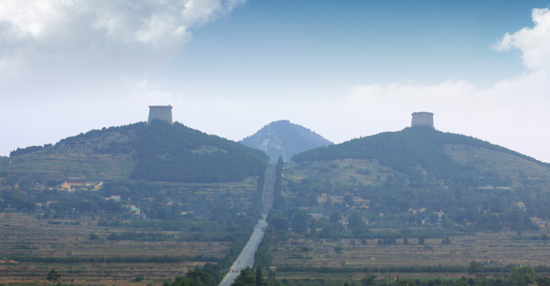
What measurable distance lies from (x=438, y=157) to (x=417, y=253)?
6436cm

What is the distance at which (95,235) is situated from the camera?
68.2 metres

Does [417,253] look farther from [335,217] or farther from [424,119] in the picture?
[424,119]

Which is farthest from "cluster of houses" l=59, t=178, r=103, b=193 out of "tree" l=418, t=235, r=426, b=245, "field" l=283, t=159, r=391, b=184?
"tree" l=418, t=235, r=426, b=245

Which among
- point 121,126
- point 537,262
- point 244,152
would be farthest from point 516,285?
point 121,126

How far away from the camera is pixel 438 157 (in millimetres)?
122188

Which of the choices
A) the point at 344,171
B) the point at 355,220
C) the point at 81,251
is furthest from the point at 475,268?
the point at 344,171

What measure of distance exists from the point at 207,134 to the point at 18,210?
5781 cm

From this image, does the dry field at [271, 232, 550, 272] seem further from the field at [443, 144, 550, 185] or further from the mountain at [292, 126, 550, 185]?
the field at [443, 144, 550, 185]

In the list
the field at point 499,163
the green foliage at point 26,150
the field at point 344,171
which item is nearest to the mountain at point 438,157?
the field at point 499,163

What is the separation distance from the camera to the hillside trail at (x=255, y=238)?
162 ft

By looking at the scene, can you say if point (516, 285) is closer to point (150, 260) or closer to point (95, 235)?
point (150, 260)

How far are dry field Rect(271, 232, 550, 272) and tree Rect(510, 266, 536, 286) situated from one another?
8578mm

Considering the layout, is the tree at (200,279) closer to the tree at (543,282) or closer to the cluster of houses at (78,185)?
the tree at (543,282)

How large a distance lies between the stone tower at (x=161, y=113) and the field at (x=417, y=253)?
74.8m
